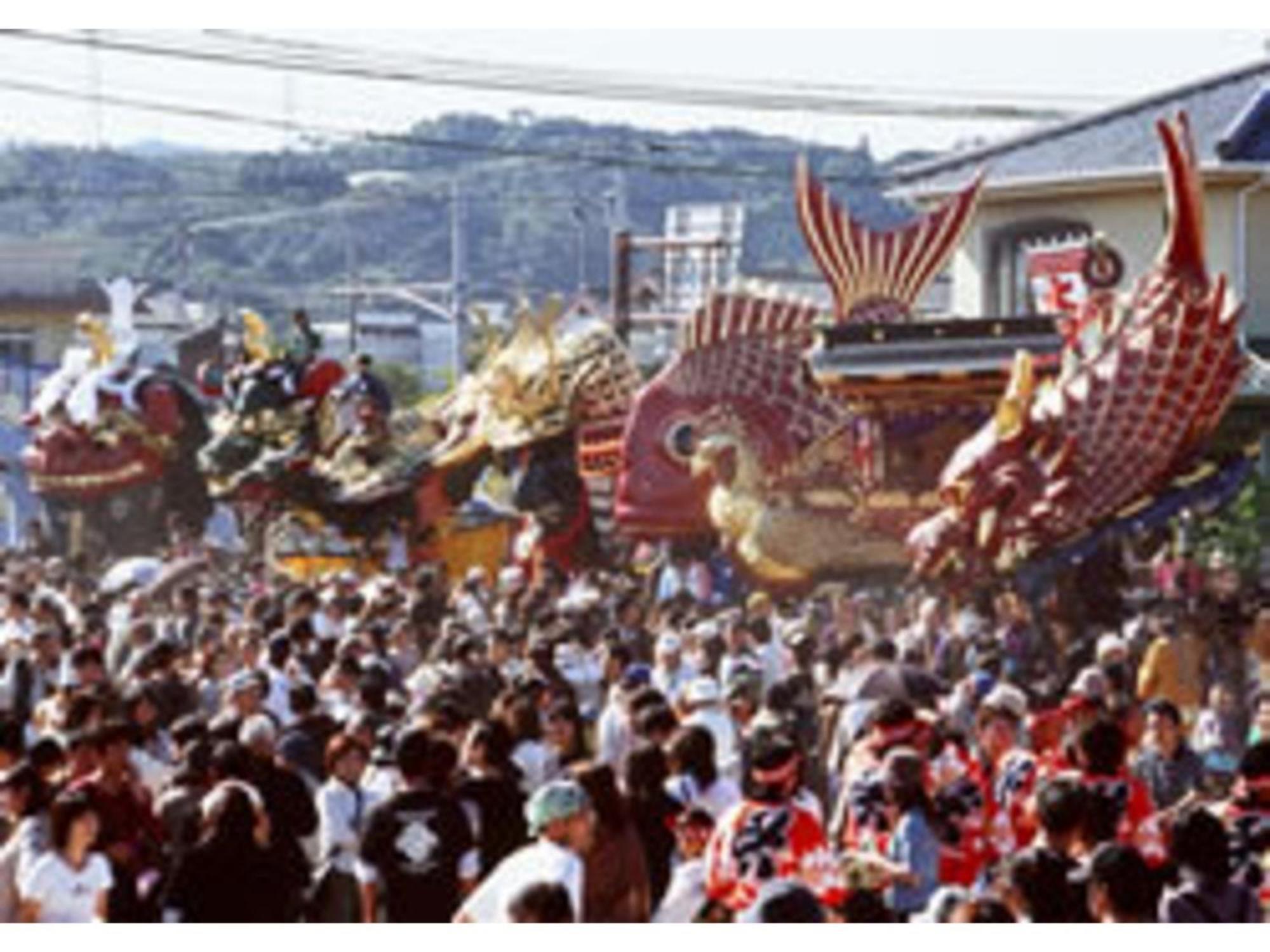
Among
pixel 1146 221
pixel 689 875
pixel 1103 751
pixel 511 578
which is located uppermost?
pixel 1146 221

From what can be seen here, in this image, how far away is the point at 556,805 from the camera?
823cm

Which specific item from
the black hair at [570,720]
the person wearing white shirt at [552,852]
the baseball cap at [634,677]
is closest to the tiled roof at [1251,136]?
the baseball cap at [634,677]

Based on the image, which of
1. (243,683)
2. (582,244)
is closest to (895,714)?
(243,683)

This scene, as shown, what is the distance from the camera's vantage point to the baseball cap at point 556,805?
8.21m

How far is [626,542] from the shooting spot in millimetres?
22297

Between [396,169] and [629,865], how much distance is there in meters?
21.6

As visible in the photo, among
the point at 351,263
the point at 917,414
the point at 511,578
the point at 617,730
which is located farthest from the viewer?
the point at 351,263

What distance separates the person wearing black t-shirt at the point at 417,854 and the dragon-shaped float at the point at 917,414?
8.57 meters

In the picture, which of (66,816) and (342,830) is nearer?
(66,816)

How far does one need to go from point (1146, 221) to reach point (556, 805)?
14044mm

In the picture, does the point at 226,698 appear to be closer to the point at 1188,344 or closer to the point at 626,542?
the point at 1188,344

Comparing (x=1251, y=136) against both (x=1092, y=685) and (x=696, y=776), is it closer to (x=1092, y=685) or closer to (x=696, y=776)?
(x=1092, y=685)

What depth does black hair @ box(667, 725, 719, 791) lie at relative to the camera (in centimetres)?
973

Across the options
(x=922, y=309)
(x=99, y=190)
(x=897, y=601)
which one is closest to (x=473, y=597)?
(x=897, y=601)
